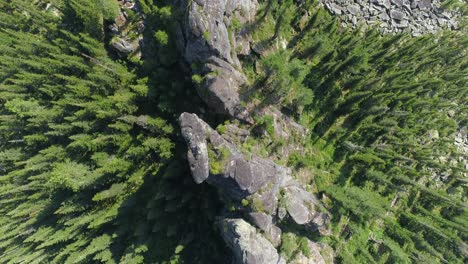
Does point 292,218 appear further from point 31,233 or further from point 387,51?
point 31,233

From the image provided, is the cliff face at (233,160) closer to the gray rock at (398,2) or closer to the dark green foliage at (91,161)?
the dark green foliage at (91,161)

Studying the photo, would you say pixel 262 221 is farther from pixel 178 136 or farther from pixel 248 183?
pixel 178 136

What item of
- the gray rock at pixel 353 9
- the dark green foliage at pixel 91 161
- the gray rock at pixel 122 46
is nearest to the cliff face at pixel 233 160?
the dark green foliage at pixel 91 161

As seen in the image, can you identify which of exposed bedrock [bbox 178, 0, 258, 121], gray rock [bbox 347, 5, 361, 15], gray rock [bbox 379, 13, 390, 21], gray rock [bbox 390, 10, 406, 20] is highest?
gray rock [bbox 390, 10, 406, 20]

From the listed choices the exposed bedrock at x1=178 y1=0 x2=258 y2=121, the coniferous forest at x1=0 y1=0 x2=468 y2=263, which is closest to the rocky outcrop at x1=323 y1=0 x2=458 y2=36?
the coniferous forest at x1=0 y1=0 x2=468 y2=263

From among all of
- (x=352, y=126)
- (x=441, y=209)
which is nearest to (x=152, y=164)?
(x=352, y=126)

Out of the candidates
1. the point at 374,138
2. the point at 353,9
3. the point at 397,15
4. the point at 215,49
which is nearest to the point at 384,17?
the point at 397,15

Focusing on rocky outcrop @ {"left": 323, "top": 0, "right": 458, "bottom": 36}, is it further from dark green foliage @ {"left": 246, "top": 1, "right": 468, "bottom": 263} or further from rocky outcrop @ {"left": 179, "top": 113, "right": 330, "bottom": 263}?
rocky outcrop @ {"left": 179, "top": 113, "right": 330, "bottom": 263}
